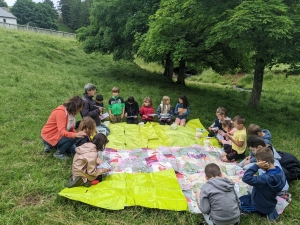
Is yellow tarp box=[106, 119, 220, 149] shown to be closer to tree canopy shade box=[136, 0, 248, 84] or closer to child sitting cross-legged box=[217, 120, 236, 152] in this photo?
child sitting cross-legged box=[217, 120, 236, 152]

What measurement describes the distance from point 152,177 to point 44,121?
4.01 m

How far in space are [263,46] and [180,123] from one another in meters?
3.31

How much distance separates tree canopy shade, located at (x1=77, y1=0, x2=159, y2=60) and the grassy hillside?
1.80m

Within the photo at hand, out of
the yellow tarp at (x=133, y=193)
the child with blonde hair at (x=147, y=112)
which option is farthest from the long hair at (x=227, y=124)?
the yellow tarp at (x=133, y=193)

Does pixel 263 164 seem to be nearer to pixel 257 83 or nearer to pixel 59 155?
pixel 59 155

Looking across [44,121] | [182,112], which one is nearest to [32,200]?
[44,121]

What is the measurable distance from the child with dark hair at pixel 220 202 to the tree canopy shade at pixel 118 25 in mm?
11077

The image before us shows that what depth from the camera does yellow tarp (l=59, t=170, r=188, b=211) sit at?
347 centimetres

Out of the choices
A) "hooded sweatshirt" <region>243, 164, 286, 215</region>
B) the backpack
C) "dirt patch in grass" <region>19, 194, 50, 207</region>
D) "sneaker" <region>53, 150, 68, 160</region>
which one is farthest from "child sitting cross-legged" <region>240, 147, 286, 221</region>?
"sneaker" <region>53, 150, 68, 160</region>

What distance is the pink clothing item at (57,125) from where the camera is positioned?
460 cm

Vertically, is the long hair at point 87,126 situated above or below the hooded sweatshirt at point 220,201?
above

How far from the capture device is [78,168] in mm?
3762

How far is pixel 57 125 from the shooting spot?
4.65 metres

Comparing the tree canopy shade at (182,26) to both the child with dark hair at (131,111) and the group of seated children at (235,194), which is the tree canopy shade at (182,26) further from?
the group of seated children at (235,194)
